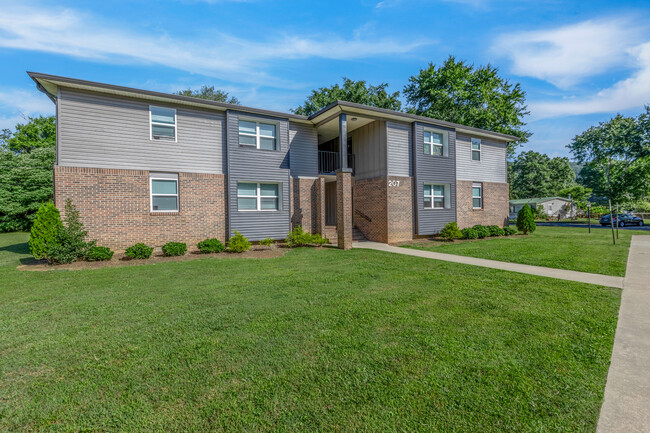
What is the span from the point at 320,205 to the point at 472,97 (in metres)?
21.7

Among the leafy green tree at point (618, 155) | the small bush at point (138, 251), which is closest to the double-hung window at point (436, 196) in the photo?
the small bush at point (138, 251)

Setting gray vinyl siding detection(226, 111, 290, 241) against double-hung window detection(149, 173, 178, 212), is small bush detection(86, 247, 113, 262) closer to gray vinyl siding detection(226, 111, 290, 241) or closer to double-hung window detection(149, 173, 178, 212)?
double-hung window detection(149, 173, 178, 212)

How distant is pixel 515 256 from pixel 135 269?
36.3ft

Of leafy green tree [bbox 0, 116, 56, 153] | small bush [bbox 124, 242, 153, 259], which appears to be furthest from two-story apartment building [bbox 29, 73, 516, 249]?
leafy green tree [bbox 0, 116, 56, 153]

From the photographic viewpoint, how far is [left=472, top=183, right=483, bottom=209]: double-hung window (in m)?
17.2

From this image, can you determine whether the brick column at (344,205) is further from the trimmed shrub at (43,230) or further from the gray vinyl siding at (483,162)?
the trimmed shrub at (43,230)

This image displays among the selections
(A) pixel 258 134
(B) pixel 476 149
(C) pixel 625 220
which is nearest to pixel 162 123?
(A) pixel 258 134

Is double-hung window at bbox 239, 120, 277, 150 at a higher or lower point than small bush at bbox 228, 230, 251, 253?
higher

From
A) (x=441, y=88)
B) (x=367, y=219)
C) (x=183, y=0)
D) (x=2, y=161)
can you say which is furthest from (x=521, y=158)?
(x=2, y=161)

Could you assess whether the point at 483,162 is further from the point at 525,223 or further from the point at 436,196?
the point at 436,196

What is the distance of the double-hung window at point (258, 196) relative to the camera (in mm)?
12289

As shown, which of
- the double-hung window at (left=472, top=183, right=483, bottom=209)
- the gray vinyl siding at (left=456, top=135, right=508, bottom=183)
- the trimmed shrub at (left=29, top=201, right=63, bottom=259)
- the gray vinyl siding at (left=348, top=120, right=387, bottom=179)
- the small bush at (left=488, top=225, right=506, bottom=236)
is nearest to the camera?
the trimmed shrub at (left=29, top=201, right=63, bottom=259)

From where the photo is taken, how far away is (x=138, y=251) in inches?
378

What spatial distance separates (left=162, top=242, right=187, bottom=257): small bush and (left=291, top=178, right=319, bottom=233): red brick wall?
465 centimetres
